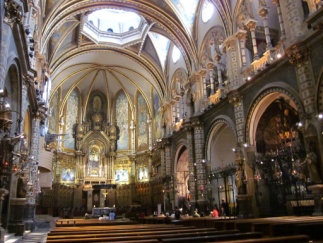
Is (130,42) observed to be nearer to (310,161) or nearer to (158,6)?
(158,6)

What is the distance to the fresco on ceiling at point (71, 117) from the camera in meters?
33.2

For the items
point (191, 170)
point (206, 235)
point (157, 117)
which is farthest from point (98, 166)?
point (206, 235)

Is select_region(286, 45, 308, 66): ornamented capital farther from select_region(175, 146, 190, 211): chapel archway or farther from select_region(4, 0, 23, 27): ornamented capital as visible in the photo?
select_region(175, 146, 190, 211): chapel archway

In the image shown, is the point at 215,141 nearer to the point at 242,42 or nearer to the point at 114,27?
the point at 242,42

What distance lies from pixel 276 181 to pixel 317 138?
4.22 meters

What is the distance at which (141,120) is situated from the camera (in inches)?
1353

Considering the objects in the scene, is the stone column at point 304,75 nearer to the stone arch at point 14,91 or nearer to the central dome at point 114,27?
the stone arch at point 14,91

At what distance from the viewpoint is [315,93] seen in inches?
442

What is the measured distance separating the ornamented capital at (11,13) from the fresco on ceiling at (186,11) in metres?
15.1

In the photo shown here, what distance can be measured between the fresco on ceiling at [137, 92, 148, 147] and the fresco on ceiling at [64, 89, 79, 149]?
23.0ft

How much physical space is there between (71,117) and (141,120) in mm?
7684

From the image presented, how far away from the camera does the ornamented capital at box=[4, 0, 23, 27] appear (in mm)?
8398

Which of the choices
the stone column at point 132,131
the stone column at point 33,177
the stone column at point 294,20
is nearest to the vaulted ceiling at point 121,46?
the stone column at point 132,131

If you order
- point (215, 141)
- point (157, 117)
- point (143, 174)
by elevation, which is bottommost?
point (143, 174)
